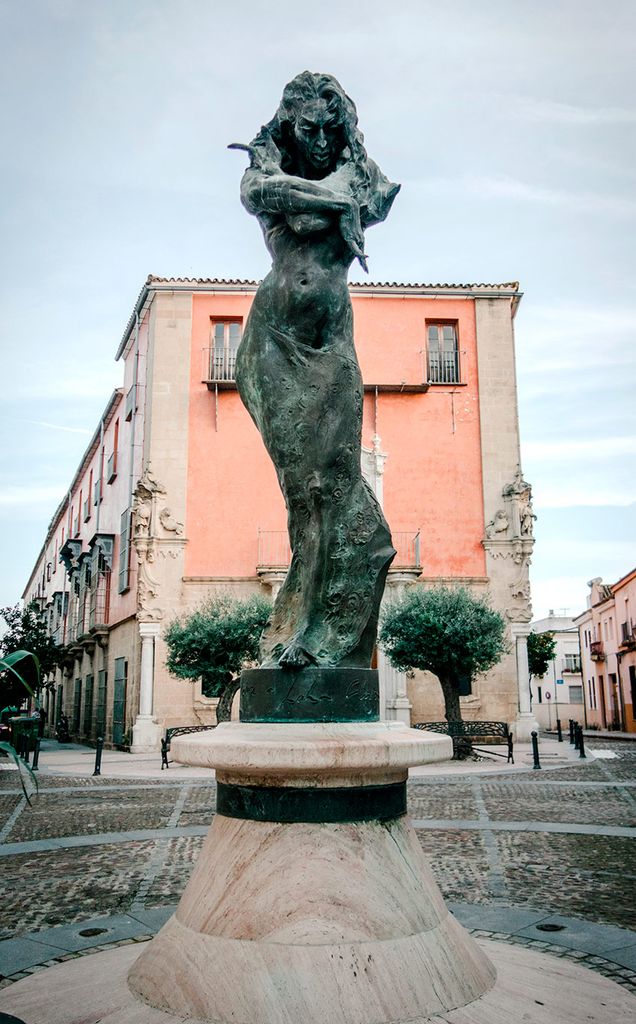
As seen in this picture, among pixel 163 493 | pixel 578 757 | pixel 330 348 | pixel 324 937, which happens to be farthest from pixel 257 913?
pixel 163 493

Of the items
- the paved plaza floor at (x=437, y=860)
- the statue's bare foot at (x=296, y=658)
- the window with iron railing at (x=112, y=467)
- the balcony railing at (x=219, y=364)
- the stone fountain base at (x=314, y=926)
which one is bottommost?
the paved plaza floor at (x=437, y=860)

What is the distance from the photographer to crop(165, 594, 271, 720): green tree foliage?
1864 cm

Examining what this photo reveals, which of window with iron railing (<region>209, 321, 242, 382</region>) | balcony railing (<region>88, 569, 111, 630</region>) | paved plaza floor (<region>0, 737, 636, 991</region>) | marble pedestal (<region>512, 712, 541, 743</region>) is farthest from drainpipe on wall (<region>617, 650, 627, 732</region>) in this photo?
paved plaza floor (<region>0, 737, 636, 991</region>)

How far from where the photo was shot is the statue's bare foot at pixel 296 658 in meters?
3.48

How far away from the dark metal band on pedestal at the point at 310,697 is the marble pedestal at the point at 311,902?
13 centimetres

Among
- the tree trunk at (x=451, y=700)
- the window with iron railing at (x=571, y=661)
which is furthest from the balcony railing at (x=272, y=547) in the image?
the window with iron railing at (x=571, y=661)

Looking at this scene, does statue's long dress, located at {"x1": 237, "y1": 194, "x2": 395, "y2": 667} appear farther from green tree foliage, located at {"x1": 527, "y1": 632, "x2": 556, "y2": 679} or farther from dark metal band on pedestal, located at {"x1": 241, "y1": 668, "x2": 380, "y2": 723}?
green tree foliage, located at {"x1": 527, "y1": 632, "x2": 556, "y2": 679}

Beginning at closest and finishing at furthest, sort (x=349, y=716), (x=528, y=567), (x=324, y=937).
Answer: (x=324, y=937), (x=349, y=716), (x=528, y=567)

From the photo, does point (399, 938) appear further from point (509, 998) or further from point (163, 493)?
point (163, 493)

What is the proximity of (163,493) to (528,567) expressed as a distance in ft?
33.0

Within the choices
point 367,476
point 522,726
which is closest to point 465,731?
point 522,726

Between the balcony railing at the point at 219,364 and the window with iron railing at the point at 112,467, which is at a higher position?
the balcony railing at the point at 219,364

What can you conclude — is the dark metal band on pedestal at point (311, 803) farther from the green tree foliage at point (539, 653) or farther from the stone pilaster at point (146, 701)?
the green tree foliage at point (539, 653)

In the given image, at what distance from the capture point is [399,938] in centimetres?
296
